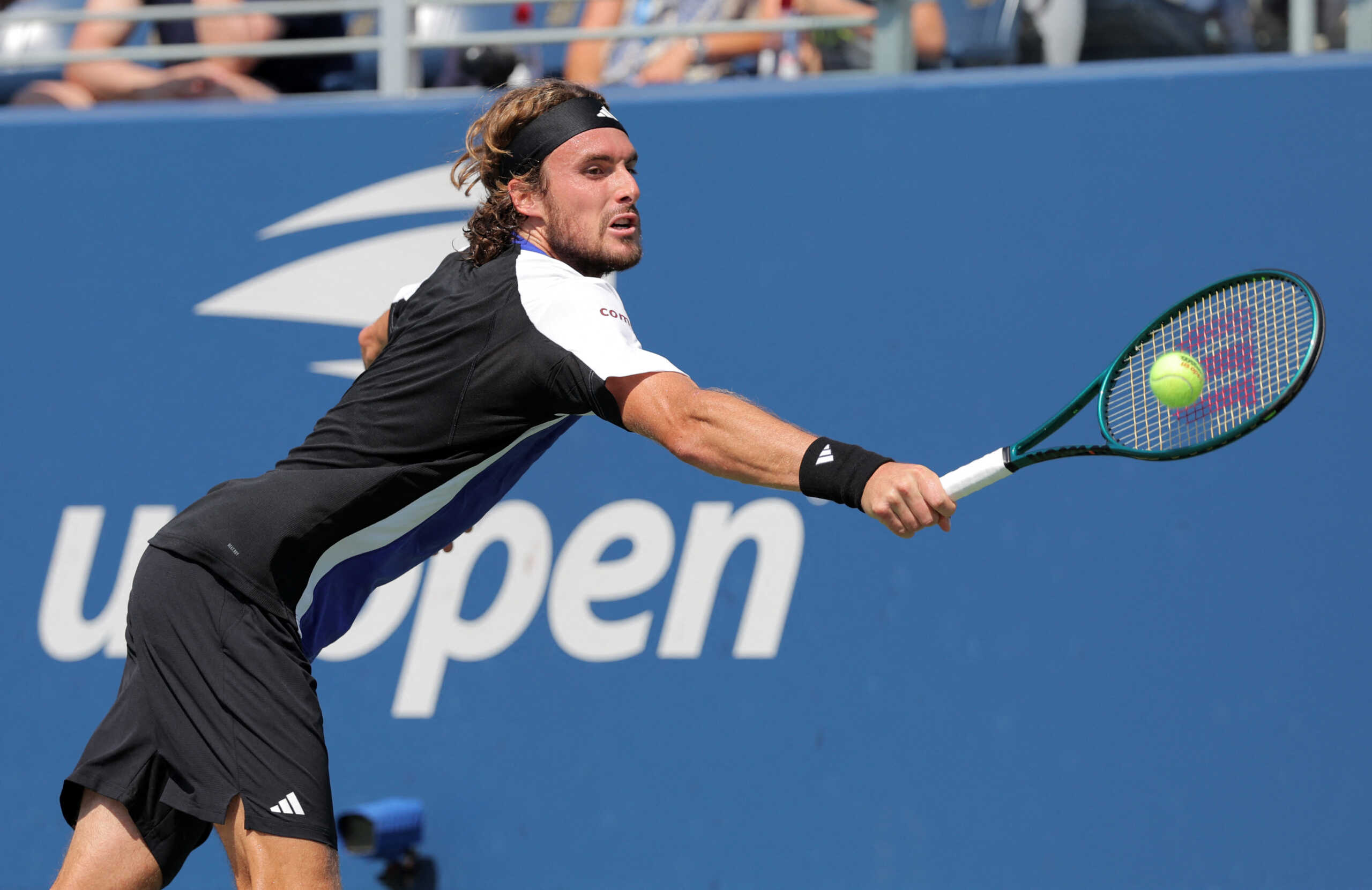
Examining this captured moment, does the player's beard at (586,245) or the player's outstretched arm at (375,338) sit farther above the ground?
the player's beard at (586,245)

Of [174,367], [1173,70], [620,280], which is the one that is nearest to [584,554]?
[620,280]

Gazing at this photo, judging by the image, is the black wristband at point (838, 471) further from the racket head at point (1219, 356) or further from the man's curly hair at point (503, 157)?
the man's curly hair at point (503, 157)

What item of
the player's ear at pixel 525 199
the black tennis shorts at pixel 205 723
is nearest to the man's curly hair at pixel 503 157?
the player's ear at pixel 525 199

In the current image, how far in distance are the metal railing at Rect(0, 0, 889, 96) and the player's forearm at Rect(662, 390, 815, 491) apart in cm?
237

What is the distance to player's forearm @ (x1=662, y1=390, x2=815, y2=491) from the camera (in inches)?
101

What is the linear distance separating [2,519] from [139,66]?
5.84 feet

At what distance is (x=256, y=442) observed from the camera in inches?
191

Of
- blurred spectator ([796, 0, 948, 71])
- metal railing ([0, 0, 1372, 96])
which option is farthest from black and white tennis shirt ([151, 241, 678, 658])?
blurred spectator ([796, 0, 948, 71])

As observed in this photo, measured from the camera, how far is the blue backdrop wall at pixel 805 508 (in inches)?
168

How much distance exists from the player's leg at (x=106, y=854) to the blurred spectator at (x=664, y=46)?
3.09 meters

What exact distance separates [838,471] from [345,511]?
101cm

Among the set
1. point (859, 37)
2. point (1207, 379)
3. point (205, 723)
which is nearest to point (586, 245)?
point (205, 723)

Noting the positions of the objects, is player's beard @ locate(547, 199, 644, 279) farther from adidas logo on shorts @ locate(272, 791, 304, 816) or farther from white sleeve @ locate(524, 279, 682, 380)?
adidas logo on shorts @ locate(272, 791, 304, 816)

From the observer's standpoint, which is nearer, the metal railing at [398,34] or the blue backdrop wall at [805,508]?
the blue backdrop wall at [805,508]
